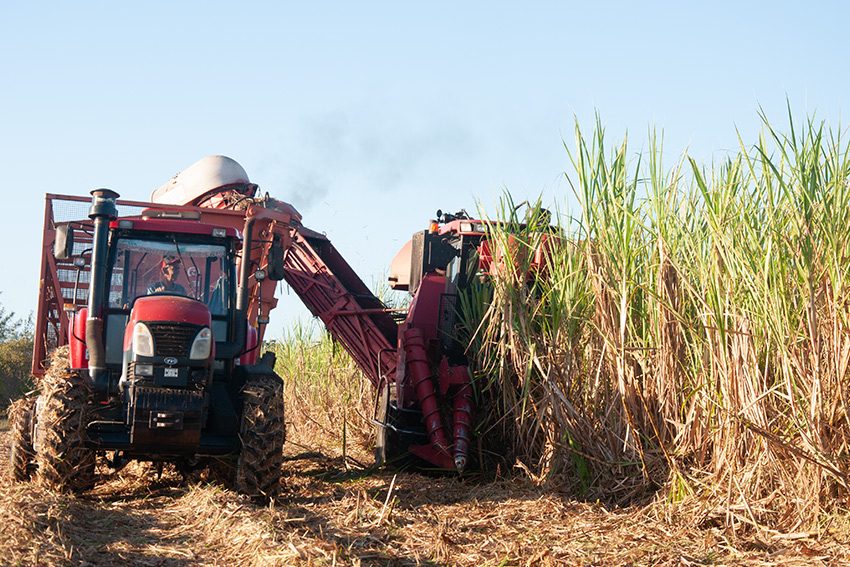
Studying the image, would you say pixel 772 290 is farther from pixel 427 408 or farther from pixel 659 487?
pixel 427 408

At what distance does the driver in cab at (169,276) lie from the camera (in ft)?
21.4

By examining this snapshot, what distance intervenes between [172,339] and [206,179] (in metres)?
3.99

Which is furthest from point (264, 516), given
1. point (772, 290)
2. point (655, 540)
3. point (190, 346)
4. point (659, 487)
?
point (772, 290)

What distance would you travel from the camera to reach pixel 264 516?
4762 mm

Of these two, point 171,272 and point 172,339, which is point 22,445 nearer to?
point 172,339

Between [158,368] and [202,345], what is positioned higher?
[202,345]

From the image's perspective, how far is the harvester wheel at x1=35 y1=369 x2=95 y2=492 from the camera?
541 centimetres

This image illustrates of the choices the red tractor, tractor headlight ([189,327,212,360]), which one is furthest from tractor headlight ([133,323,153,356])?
tractor headlight ([189,327,212,360])

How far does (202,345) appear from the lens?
5.78 m

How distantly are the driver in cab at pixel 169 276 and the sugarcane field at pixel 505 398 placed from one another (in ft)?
0.06

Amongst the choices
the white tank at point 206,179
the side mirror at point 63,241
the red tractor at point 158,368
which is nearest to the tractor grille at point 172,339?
the red tractor at point 158,368

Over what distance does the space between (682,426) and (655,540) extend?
1.00 meters

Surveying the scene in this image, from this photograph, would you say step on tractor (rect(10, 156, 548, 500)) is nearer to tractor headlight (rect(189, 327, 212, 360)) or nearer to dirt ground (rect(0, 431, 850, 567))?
tractor headlight (rect(189, 327, 212, 360))

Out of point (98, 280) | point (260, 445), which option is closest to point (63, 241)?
point (98, 280)
